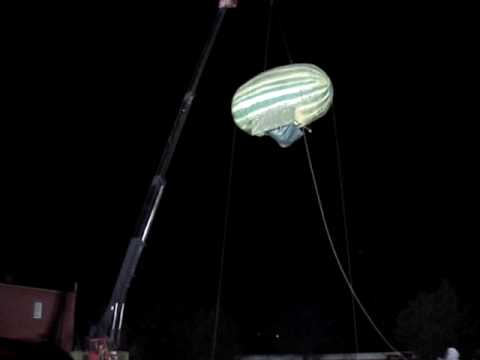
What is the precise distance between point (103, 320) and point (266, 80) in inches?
152

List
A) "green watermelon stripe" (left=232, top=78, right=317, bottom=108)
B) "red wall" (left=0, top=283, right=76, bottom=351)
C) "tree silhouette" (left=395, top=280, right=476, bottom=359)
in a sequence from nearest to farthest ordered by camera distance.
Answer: "green watermelon stripe" (left=232, top=78, right=317, bottom=108) < "red wall" (left=0, top=283, right=76, bottom=351) < "tree silhouette" (left=395, top=280, right=476, bottom=359)

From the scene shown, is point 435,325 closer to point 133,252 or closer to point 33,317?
point 33,317

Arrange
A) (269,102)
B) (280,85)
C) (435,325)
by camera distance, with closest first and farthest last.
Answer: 1. (280,85)
2. (269,102)
3. (435,325)

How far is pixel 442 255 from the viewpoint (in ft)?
121

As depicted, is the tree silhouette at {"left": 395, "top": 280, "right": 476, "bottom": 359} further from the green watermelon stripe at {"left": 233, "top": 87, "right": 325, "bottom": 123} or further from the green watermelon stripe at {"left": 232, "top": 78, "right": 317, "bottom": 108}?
the green watermelon stripe at {"left": 232, "top": 78, "right": 317, "bottom": 108}

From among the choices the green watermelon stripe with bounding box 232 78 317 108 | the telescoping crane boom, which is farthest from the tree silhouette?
the green watermelon stripe with bounding box 232 78 317 108

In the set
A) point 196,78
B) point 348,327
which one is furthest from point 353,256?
point 196,78

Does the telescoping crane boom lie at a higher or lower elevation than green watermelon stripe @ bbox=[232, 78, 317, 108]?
lower

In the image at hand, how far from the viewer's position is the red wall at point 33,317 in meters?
16.8

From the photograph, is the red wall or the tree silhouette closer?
the red wall

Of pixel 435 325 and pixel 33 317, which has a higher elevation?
→ pixel 435 325

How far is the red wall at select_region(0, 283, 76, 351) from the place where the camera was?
16.8 metres

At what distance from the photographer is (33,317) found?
1714 cm

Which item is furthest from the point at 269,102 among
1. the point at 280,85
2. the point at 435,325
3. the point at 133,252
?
the point at 435,325
